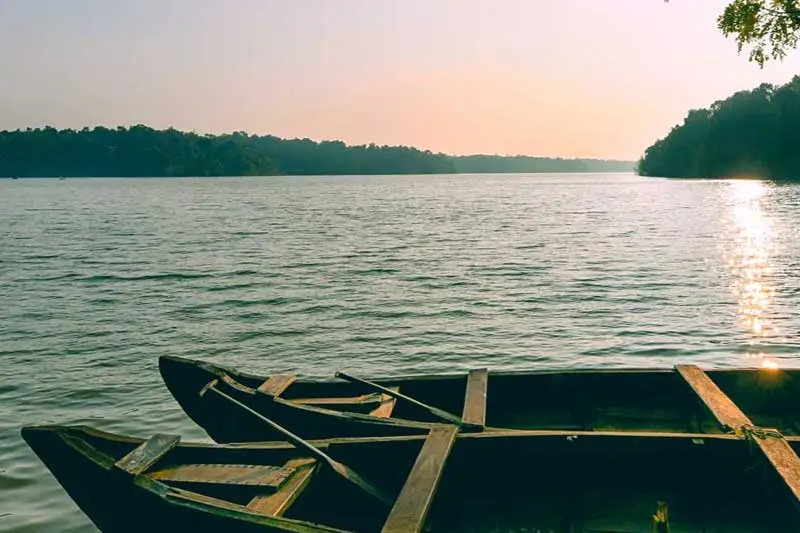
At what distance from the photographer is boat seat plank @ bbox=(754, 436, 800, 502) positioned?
5.78 metres

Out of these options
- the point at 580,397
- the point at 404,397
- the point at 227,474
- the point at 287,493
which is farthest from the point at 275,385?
the point at 580,397

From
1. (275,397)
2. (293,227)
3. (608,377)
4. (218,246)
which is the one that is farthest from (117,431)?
(293,227)

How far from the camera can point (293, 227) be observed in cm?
5738

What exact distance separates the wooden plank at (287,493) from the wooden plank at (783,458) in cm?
410

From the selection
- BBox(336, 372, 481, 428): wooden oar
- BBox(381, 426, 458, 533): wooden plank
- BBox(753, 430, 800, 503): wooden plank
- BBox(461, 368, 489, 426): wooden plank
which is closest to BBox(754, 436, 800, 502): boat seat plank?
BBox(753, 430, 800, 503): wooden plank

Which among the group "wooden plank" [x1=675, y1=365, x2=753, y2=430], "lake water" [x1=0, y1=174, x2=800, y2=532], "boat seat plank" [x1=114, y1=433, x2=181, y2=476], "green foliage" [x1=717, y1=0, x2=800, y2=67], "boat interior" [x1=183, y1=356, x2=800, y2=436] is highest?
"green foliage" [x1=717, y1=0, x2=800, y2=67]

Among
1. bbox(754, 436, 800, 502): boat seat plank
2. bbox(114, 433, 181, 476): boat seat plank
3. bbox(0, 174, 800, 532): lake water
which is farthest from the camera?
bbox(0, 174, 800, 532): lake water

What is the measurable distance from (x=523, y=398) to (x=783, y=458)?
368cm

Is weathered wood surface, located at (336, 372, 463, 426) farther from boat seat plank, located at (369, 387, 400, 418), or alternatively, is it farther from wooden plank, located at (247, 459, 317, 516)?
wooden plank, located at (247, 459, 317, 516)

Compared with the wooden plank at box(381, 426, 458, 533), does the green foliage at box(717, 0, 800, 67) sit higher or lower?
higher

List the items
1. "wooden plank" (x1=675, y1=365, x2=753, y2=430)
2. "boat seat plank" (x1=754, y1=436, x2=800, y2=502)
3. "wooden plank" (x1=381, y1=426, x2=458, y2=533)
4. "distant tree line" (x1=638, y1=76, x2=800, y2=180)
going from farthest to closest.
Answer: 1. "distant tree line" (x1=638, y1=76, x2=800, y2=180)
2. "wooden plank" (x1=675, y1=365, x2=753, y2=430)
3. "boat seat plank" (x1=754, y1=436, x2=800, y2=502)
4. "wooden plank" (x1=381, y1=426, x2=458, y2=533)

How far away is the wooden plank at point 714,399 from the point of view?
721 centimetres

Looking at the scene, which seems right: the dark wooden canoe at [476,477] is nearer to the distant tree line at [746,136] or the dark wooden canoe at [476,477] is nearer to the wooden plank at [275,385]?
the wooden plank at [275,385]

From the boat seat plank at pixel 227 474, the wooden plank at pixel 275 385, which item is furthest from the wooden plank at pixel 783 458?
the wooden plank at pixel 275 385
